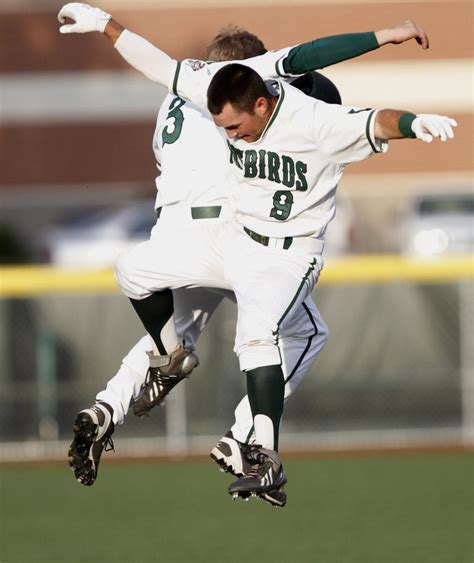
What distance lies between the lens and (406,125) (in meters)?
5.68

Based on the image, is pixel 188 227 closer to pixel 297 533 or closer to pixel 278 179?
pixel 278 179

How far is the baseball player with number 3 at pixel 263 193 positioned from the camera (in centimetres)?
592

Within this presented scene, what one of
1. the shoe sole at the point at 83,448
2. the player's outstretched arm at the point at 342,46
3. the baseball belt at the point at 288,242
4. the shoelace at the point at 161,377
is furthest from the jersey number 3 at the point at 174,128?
the shoe sole at the point at 83,448

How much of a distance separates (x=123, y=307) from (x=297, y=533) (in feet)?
13.2

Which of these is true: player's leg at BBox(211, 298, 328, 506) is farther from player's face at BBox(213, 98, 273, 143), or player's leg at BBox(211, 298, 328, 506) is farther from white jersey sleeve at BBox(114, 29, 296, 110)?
white jersey sleeve at BBox(114, 29, 296, 110)

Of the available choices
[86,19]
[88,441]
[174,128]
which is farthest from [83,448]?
[86,19]

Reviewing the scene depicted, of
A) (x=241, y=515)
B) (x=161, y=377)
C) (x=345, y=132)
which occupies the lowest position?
(x=241, y=515)

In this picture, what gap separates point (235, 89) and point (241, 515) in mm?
5686

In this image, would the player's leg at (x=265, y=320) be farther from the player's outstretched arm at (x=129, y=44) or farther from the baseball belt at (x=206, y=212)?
the player's outstretched arm at (x=129, y=44)

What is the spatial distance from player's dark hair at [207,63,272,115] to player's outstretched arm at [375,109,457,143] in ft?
1.77

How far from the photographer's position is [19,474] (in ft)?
40.7

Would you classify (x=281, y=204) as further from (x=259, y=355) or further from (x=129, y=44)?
(x=129, y=44)

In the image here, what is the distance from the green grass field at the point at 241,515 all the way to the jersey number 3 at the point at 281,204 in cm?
326

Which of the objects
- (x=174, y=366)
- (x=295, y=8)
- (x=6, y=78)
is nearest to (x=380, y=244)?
(x=295, y=8)
